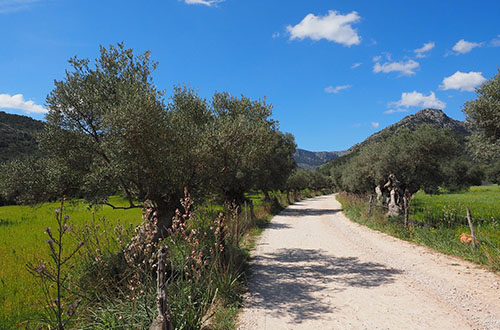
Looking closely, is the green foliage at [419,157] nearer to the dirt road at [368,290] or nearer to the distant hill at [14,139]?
the dirt road at [368,290]

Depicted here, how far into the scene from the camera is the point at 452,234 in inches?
476

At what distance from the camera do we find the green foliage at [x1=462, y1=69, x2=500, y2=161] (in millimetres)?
12805

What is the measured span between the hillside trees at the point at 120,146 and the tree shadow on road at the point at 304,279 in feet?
11.1

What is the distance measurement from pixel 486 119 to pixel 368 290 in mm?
11830

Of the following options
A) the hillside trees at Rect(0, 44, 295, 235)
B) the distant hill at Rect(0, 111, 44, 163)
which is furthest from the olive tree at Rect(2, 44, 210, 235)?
the distant hill at Rect(0, 111, 44, 163)

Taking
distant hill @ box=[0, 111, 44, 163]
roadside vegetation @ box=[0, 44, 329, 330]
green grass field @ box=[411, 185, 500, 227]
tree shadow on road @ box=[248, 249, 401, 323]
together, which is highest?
distant hill @ box=[0, 111, 44, 163]

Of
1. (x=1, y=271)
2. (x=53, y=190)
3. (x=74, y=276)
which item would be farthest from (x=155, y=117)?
(x=1, y=271)

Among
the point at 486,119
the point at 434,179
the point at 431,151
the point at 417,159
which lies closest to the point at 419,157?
the point at 417,159

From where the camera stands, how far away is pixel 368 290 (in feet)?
24.2

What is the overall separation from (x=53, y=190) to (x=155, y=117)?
144 inches

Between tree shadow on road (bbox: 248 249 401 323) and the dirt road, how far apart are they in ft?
0.07

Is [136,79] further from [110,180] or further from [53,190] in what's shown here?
[53,190]

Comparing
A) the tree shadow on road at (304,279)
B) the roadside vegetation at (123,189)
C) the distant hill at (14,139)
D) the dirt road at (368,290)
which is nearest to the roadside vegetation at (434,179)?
the dirt road at (368,290)

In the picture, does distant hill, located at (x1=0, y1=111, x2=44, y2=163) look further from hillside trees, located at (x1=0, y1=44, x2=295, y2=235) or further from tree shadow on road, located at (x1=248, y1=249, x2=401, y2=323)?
tree shadow on road, located at (x1=248, y1=249, x2=401, y2=323)
